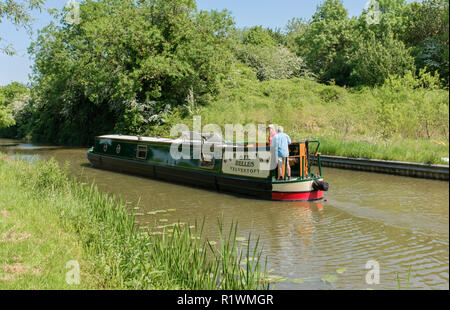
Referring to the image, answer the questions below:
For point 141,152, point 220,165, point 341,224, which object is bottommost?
point 341,224

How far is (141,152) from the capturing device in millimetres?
16500

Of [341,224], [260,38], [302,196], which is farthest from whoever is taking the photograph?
[260,38]

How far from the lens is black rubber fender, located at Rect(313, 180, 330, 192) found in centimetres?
1087

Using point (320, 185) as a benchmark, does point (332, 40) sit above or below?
above

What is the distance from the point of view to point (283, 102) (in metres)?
25.3

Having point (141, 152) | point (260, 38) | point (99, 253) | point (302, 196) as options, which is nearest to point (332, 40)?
point (260, 38)

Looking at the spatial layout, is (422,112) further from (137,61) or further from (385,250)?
(137,61)

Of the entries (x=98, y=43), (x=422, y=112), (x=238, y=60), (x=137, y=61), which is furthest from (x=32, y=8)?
(x=238, y=60)

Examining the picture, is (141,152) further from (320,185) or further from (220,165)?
(320,185)

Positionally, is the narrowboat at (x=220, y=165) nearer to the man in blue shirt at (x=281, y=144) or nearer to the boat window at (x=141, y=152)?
the boat window at (x=141, y=152)

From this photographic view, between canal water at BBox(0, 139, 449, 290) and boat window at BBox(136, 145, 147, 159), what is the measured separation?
1743 mm

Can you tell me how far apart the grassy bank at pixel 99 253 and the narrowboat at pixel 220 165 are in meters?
3.52

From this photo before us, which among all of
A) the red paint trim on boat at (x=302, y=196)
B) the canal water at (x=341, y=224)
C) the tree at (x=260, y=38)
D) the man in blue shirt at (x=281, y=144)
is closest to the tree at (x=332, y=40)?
the tree at (x=260, y=38)

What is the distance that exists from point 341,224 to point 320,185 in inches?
91.1
